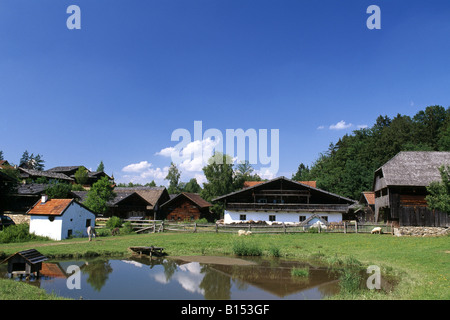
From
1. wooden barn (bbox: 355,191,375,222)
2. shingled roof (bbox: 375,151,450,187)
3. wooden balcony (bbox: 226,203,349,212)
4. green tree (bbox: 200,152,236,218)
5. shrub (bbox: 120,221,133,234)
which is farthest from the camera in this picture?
green tree (bbox: 200,152,236,218)

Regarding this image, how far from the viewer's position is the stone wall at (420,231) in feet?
90.1

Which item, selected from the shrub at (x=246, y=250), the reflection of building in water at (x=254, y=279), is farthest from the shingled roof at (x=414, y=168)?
the reflection of building in water at (x=254, y=279)

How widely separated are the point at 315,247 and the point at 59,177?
220 feet

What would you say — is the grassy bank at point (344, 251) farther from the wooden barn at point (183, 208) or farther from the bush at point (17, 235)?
the wooden barn at point (183, 208)

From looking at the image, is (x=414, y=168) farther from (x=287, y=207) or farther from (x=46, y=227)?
(x=46, y=227)

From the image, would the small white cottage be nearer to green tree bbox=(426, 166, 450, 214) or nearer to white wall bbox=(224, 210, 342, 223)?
white wall bbox=(224, 210, 342, 223)

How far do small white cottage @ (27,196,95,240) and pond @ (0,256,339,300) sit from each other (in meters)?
9.27

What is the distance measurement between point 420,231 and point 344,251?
42.1 ft

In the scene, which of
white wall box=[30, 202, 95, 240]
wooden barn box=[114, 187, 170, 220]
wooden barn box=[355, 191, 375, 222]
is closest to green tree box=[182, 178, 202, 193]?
wooden barn box=[114, 187, 170, 220]

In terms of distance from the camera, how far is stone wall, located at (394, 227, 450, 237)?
90.1 feet

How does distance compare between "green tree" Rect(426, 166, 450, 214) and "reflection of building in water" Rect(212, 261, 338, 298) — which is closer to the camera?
"reflection of building in water" Rect(212, 261, 338, 298)
